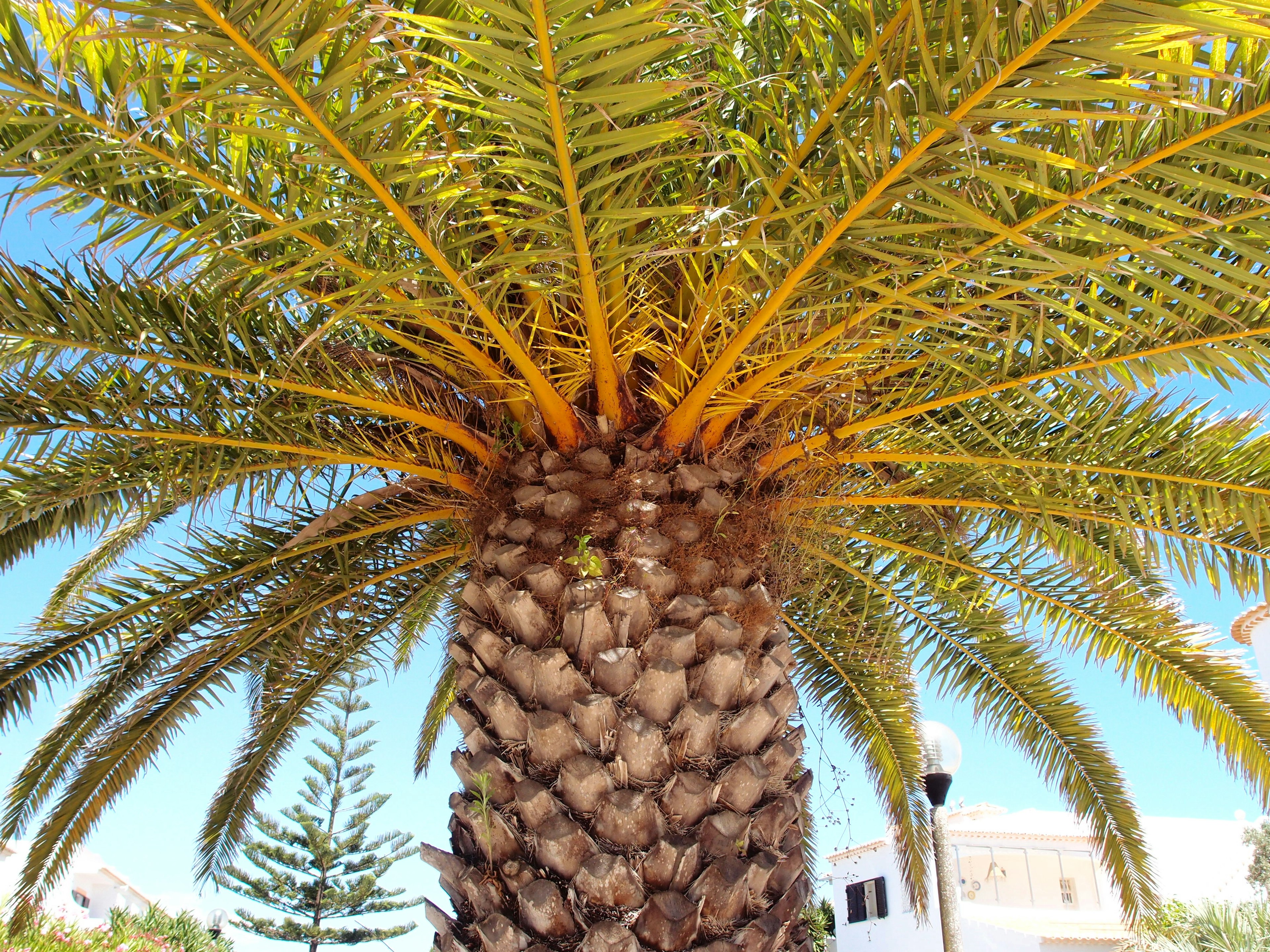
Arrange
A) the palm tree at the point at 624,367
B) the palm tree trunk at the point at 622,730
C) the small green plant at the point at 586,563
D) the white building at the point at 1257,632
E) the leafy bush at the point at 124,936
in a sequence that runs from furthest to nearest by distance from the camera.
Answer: the white building at the point at 1257,632 < the leafy bush at the point at 124,936 < the small green plant at the point at 586,563 < the palm tree trunk at the point at 622,730 < the palm tree at the point at 624,367

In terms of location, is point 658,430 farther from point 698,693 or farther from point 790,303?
point 698,693

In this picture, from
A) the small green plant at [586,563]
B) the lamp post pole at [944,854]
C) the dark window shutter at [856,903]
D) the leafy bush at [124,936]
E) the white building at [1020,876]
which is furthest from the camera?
the dark window shutter at [856,903]

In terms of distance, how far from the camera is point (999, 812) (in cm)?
2488

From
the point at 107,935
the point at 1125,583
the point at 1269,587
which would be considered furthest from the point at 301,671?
the point at 107,935

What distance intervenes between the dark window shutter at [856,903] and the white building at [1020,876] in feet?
0.08

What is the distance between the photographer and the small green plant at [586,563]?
3.13 m

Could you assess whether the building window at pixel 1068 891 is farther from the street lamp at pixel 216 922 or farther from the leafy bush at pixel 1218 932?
the street lamp at pixel 216 922

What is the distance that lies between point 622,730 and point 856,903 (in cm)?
2431

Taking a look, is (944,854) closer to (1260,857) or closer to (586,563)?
(586,563)

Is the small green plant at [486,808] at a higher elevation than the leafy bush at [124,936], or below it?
higher

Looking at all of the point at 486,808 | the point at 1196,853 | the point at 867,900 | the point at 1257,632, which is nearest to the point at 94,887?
the point at 867,900

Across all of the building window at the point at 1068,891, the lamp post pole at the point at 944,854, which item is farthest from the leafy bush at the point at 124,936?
the building window at the point at 1068,891

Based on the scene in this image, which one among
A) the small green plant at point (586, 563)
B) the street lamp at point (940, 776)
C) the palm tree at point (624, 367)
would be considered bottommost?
the street lamp at point (940, 776)

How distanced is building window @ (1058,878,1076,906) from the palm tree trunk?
24363mm
